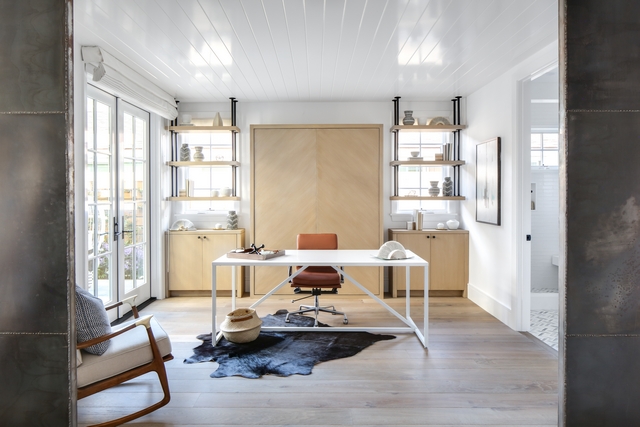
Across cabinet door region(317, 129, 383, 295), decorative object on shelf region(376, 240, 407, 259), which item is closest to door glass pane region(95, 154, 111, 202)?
cabinet door region(317, 129, 383, 295)

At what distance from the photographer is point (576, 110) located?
1.83m

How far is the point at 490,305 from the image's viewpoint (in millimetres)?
4445

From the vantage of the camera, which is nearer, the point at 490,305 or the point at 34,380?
the point at 34,380

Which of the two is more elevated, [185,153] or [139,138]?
[139,138]

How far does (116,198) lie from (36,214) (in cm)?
240

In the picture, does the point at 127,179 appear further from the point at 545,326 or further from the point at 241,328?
the point at 545,326

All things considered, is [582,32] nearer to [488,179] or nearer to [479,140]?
[488,179]

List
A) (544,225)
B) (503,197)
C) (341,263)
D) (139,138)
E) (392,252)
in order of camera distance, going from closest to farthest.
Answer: (341,263) < (392,252) < (503,197) < (139,138) < (544,225)

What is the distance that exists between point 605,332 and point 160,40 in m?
3.54

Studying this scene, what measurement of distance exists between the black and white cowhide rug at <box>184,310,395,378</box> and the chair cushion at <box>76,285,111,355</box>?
0.89 metres

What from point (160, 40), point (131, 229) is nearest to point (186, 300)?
point (131, 229)

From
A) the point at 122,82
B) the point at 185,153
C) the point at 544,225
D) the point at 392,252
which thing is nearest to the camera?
the point at 392,252

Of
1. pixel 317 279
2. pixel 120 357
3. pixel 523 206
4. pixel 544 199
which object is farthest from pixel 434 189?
pixel 120 357

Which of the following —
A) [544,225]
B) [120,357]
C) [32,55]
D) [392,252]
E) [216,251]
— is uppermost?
[32,55]
